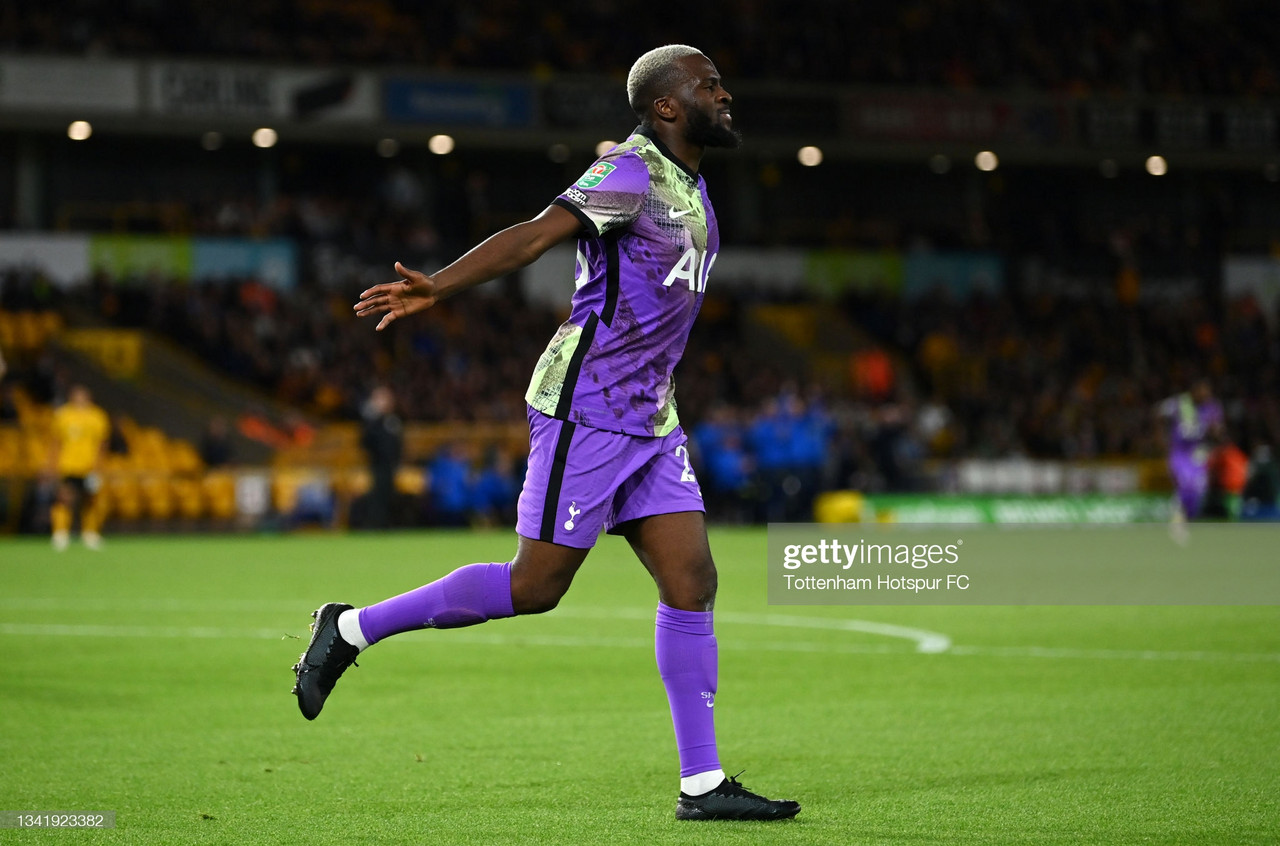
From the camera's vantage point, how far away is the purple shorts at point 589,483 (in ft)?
18.1

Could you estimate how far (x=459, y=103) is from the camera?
35562 mm

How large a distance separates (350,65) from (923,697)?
28.9m

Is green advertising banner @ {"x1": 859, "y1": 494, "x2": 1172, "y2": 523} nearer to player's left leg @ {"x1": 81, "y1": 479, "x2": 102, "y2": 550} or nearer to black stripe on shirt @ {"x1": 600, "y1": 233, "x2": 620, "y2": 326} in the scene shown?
player's left leg @ {"x1": 81, "y1": 479, "x2": 102, "y2": 550}

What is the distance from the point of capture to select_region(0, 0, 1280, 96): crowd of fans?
3397 cm

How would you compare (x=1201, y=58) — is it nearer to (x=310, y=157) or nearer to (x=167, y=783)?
(x=310, y=157)

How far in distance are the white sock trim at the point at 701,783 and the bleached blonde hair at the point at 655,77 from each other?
2.22m

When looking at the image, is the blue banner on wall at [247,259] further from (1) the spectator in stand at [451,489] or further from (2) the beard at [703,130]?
(2) the beard at [703,130]

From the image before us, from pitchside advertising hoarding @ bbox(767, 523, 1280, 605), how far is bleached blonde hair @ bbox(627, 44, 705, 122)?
9.04 metres

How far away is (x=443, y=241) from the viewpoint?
127 feet

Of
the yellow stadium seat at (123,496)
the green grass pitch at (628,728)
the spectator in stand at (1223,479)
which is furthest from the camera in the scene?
the spectator in stand at (1223,479)

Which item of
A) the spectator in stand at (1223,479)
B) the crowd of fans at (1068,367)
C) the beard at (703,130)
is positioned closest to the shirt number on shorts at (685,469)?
the beard at (703,130)

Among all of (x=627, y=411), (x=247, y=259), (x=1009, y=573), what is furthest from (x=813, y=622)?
(x=247, y=259)

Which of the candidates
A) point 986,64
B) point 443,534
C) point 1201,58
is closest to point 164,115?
point 443,534

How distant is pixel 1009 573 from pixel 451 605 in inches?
491
